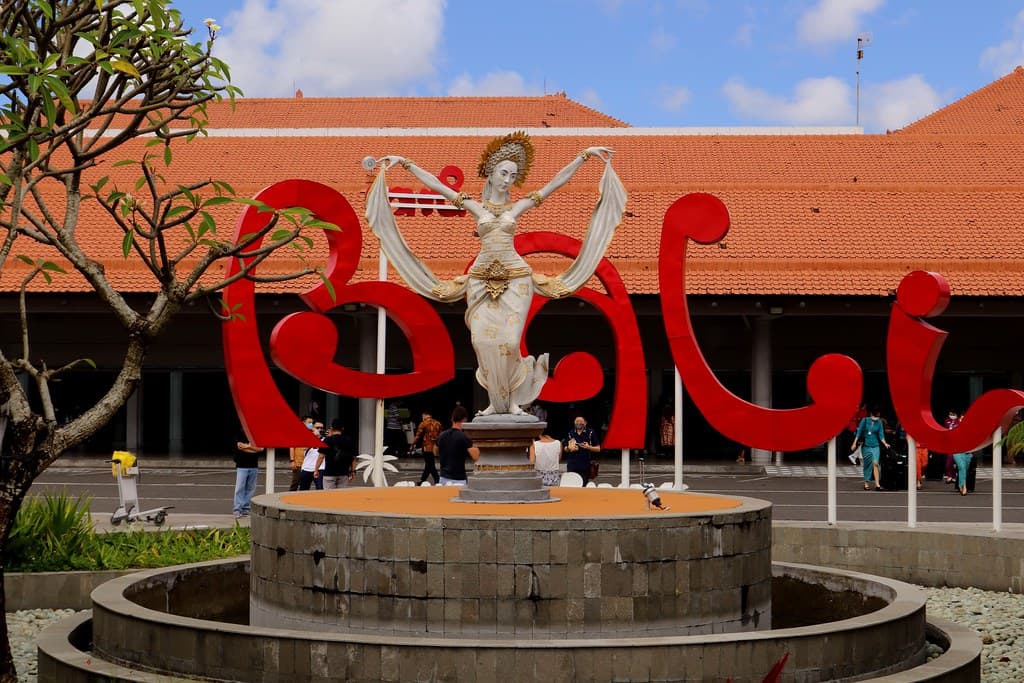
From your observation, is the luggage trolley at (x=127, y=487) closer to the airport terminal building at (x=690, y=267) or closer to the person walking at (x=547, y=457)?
the person walking at (x=547, y=457)

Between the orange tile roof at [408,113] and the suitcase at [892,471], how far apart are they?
916 inches

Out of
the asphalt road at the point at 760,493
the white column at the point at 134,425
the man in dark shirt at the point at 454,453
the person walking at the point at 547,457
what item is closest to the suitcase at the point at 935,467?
the asphalt road at the point at 760,493

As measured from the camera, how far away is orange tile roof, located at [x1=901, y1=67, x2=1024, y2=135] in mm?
46344

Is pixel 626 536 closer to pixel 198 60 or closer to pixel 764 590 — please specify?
pixel 764 590

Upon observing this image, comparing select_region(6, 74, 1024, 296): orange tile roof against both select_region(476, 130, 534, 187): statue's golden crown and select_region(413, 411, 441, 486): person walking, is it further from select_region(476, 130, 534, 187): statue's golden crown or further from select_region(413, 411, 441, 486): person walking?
select_region(476, 130, 534, 187): statue's golden crown

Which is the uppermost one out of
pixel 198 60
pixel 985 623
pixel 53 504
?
pixel 198 60

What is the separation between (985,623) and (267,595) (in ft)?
24.5

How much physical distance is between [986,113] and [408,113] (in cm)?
1999

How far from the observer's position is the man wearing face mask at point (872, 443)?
2658 cm

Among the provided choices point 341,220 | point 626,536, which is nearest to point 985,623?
point 626,536

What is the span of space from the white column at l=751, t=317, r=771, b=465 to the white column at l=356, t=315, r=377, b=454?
8987 millimetres

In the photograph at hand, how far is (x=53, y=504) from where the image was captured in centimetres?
1569

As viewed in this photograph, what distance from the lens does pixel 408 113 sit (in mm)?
50000

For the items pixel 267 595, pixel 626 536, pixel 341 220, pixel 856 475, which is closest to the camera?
pixel 626 536
